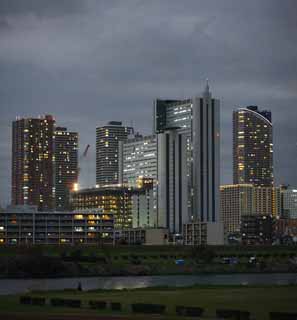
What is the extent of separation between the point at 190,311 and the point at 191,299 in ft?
54.2

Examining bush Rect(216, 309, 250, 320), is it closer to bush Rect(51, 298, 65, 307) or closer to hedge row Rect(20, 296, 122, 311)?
hedge row Rect(20, 296, 122, 311)

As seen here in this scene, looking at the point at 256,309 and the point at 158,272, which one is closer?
the point at 256,309

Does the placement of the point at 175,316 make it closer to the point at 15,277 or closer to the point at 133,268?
the point at 15,277

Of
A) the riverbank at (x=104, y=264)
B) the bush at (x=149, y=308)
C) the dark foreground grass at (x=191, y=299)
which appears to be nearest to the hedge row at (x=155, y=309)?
the bush at (x=149, y=308)

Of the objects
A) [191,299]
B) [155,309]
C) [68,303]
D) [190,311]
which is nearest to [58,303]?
[68,303]

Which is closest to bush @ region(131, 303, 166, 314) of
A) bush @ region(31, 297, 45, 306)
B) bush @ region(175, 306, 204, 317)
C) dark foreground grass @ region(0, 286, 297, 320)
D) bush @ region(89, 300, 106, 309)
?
dark foreground grass @ region(0, 286, 297, 320)

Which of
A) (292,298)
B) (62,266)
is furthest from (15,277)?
(292,298)

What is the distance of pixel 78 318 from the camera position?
63.8m

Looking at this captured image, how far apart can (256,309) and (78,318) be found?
591 inches

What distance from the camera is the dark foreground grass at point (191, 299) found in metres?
69.8

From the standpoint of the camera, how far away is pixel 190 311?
220 feet

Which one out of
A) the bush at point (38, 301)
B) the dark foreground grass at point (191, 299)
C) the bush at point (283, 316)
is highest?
the bush at point (283, 316)

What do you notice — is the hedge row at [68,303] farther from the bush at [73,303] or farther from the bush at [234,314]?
the bush at [234,314]

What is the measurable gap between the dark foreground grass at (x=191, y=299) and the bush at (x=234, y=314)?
2.03m
